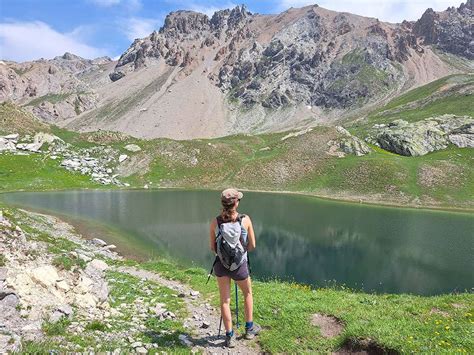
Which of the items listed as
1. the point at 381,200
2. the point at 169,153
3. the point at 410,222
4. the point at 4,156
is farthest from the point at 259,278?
the point at 4,156

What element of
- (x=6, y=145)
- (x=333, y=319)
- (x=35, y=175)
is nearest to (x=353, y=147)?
(x=35, y=175)

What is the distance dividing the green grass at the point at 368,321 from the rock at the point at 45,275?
6818 mm

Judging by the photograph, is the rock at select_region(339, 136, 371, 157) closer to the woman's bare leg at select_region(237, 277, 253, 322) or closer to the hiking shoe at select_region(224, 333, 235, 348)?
the woman's bare leg at select_region(237, 277, 253, 322)

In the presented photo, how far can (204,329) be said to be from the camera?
504 inches

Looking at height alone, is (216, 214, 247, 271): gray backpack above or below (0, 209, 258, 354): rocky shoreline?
above

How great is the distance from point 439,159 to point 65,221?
312 feet

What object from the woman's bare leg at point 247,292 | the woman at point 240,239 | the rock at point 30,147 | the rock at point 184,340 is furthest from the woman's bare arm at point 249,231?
the rock at point 30,147

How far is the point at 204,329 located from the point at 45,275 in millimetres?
6172

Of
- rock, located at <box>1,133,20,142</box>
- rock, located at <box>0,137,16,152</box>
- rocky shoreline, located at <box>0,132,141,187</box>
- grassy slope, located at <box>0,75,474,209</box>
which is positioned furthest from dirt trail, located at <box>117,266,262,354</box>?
rock, located at <box>1,133,20,142</box>

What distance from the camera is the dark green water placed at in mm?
31453

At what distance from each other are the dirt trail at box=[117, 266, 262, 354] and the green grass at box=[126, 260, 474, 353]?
59 centimetres

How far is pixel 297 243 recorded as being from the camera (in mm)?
42219

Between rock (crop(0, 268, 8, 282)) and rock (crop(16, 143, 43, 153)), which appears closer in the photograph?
rock (crop(0, 268, 8, 282))

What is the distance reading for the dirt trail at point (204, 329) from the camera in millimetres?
Result: 10938
